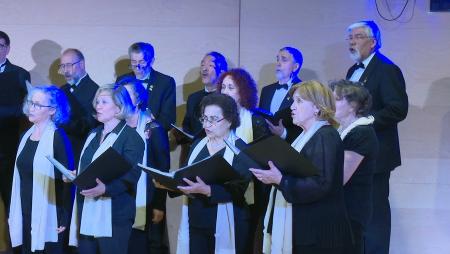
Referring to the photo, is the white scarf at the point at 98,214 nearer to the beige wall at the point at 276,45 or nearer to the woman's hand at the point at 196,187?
the woman's hand at the point at 196,187

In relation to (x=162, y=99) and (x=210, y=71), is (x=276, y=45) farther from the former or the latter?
(x=162, y=99)

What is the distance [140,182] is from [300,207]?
4.80 ft

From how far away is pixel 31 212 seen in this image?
414cm

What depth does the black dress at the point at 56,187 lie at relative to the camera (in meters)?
4.15

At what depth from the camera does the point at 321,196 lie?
3.07 m

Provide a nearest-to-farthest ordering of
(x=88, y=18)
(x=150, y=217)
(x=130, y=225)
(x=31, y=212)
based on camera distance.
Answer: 1. (x=130, y=225)
2. (x=31, y=212)
3. (x=150, y=217)
4. (x=88, y=18)

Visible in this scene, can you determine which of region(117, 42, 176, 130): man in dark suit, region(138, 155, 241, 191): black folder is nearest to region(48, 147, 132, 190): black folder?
region(138, 155, 241, 191): black folder

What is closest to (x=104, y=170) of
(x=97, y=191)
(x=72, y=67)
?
(x=97, y=191)

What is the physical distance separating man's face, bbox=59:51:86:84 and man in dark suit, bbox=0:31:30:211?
317 mm

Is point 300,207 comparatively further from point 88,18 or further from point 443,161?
point 88,18

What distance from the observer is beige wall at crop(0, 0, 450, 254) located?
5500mm

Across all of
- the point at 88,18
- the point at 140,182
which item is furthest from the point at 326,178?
the point at 88,18

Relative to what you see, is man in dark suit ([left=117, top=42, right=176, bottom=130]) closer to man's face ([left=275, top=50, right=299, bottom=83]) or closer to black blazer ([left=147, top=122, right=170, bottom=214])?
black blazer ([left=147, top=122, right=170, bottom=214])

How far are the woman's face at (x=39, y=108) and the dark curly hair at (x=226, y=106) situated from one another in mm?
1122
